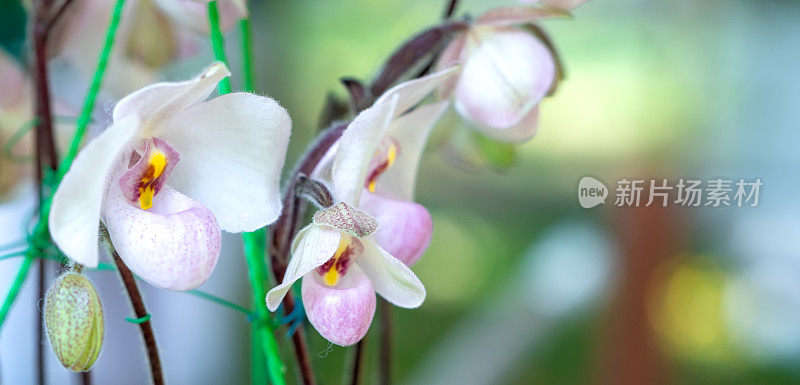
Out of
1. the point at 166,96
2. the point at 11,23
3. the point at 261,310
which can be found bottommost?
the point at 261,310

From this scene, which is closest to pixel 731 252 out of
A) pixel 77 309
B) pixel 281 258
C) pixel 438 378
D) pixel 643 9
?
pixel 643 9

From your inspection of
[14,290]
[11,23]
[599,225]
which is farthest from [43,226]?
[599,225]

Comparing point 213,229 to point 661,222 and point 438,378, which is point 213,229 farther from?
point 661,222

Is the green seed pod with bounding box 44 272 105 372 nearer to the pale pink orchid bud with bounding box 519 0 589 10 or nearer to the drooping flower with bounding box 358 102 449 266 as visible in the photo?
the drooping flower with bounding box 358 102 449 266

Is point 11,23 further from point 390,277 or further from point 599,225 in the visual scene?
point 599,225

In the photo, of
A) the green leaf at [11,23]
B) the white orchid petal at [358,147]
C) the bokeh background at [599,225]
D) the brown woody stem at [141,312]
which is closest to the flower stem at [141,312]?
the brown woody stem at [141,312]

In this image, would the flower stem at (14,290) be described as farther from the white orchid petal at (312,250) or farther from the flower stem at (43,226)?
the white orchid petal at (312,250)
